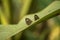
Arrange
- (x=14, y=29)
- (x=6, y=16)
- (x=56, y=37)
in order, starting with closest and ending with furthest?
(x=14, y=29) → (x=56, y=37) → (x=6, y=16)

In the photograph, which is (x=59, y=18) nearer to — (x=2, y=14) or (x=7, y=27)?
(x=2, y=14)

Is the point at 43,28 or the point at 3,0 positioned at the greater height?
the point at 3,0

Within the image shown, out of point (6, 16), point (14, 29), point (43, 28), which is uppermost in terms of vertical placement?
point (6, 16)

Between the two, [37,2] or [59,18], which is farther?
[37,2]

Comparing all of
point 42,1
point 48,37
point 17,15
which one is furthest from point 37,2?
point 48,37

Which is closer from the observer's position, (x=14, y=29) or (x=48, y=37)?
(x=14, y=29)

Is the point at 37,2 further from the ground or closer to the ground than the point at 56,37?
further from the ground

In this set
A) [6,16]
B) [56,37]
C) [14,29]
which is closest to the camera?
[14,29]

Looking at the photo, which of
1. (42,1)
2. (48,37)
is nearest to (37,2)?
(42,1)

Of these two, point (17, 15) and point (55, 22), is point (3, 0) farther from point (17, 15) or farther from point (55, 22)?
point (55, 22)
